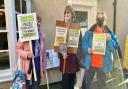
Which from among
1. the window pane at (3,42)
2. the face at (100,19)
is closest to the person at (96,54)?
the face at (100,19)

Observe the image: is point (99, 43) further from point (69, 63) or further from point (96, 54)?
point (69, 63)

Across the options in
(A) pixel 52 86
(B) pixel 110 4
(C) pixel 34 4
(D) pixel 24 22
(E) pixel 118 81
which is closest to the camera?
(D) pixel 24 22

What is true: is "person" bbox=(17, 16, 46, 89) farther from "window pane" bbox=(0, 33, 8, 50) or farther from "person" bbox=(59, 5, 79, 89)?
"window pane" bbox=(0, 33, 8, 50)

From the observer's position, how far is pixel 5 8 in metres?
5.58

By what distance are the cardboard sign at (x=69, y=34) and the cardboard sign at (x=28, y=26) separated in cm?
46

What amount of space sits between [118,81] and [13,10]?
2.67m

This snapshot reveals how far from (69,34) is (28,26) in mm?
780

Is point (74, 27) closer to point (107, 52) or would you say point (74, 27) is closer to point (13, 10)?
point (107, 52)

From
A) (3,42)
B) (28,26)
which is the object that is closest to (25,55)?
(28,26)

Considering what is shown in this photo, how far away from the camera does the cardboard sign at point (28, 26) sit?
4750mm

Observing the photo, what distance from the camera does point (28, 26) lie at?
4.80 metres

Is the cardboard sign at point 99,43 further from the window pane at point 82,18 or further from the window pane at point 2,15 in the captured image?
the window pane at point 82,18

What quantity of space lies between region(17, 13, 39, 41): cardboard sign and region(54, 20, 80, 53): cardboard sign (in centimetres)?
46

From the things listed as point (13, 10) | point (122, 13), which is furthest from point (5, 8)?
point (122, 13)
